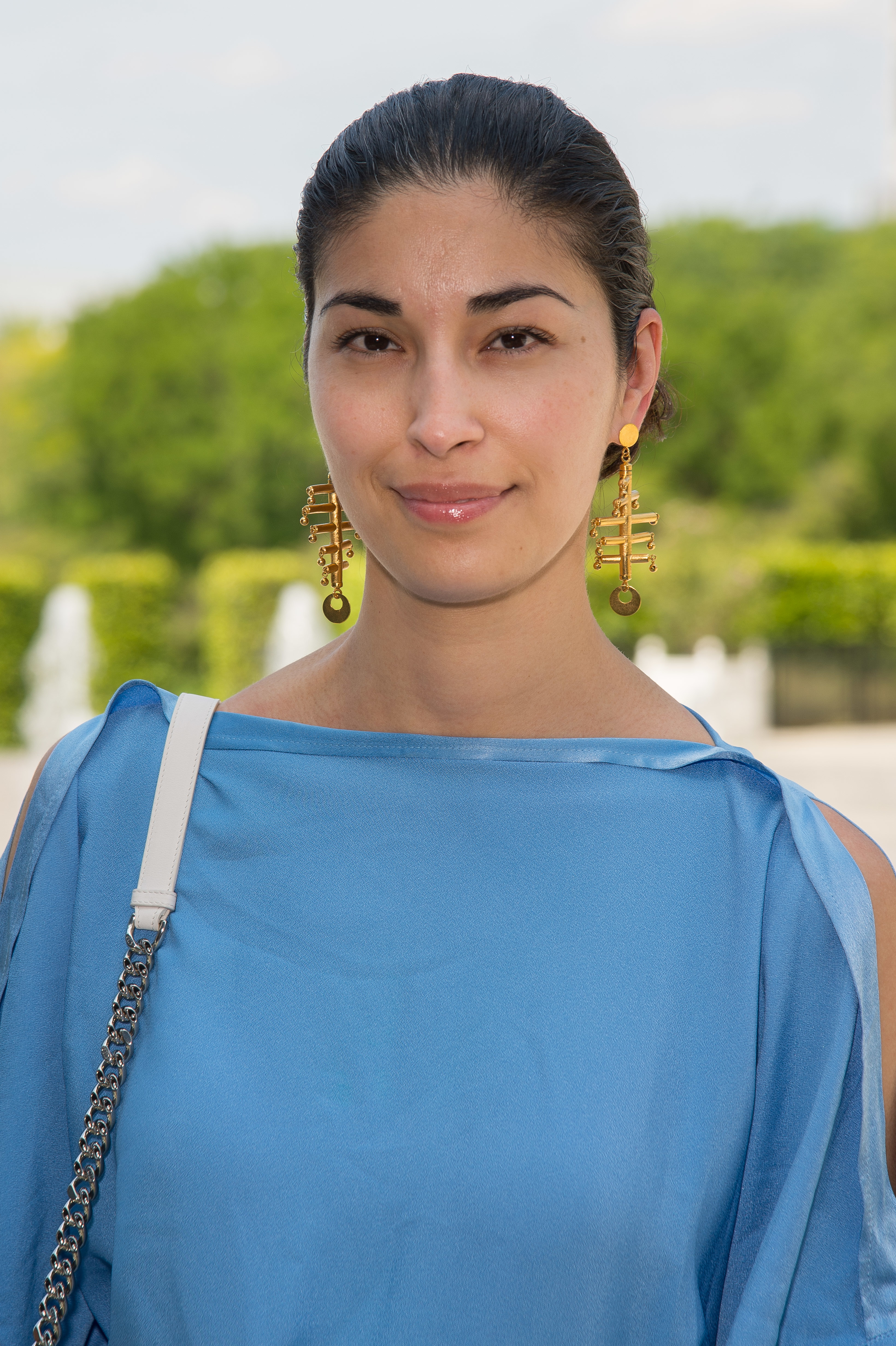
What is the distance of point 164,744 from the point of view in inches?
65.2

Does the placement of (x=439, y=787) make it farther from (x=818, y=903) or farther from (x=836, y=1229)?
(x=836, y=1229)

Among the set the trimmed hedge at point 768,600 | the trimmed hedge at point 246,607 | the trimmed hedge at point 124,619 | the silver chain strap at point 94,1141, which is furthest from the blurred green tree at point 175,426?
the silver chain strap at point 94,1141

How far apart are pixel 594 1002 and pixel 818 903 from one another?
0.26m

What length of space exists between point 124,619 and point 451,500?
56.5ft

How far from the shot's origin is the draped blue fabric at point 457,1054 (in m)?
1.37

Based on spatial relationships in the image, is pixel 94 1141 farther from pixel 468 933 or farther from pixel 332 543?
pixel 332 543

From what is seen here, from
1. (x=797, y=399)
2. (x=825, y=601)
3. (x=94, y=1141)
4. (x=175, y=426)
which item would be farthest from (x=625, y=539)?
(x=175, y=426)

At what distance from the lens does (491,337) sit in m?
1.49

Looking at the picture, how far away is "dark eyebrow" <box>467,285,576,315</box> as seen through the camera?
1.48 m

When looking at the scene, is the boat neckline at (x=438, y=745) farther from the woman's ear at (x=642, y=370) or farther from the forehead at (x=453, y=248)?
the forehead at (x=453, y=248)

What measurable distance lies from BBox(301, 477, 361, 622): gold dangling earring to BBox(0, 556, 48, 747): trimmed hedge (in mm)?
16316

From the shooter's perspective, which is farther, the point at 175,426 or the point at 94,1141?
the point at 175,426

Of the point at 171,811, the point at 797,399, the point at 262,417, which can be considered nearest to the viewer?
the point at 171,811

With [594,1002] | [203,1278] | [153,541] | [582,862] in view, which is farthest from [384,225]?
[153,541]
